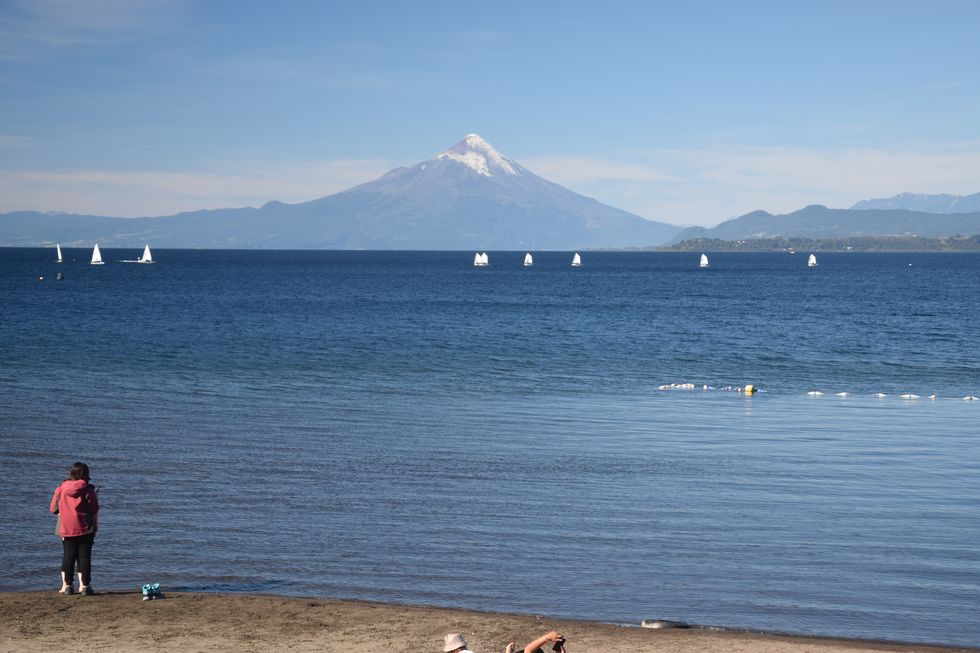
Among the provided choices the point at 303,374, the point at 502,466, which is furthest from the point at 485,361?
the point at 502,466

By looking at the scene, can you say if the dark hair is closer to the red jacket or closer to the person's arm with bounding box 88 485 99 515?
the red jacket

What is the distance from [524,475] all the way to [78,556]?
10.9 m

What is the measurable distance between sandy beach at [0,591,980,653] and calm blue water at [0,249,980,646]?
2.61 ft

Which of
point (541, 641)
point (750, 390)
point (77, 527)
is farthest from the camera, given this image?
point (750, 390)

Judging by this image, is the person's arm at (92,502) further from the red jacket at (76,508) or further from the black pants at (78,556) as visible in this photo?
the black pants at (78,556)

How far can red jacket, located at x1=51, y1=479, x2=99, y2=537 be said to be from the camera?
15852 mm

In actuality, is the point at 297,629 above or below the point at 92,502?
below

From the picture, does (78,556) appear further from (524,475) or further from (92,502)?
(524,475)

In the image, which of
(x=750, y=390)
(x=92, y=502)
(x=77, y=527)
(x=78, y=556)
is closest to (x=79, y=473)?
(x=92, y=502)

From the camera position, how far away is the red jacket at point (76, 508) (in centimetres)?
1585

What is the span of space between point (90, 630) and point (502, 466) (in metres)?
12.5

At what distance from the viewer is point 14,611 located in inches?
589

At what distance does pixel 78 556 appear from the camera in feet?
52.3

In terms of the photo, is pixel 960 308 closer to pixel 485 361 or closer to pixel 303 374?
pixel 485 361
